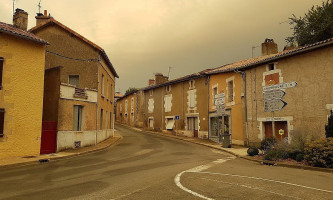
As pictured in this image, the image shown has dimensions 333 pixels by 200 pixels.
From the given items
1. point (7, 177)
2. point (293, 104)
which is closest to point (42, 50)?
point (7, 177)

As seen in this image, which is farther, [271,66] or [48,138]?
[271,66]

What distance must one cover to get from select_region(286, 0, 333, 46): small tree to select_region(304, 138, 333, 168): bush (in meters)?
17.2

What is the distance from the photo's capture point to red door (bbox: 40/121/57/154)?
13720 mm

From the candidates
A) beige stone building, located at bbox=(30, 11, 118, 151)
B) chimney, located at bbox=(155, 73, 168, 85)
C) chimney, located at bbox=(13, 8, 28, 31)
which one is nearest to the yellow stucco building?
beige stone building, located at bbox=(30, 11, 118, 151)

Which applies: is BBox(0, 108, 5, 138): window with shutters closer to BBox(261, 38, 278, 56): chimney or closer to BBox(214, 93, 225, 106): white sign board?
BBox(214, 93, 225, 106): white sign board

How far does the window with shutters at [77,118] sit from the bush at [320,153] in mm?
12673

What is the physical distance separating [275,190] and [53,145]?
11.9 metres

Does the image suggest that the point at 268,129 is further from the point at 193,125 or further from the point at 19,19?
the point at 19,19

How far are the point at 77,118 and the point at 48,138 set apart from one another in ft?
8.06

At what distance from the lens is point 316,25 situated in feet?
78.2

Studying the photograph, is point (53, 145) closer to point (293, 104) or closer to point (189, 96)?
point (293, 104)

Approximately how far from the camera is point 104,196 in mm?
5785

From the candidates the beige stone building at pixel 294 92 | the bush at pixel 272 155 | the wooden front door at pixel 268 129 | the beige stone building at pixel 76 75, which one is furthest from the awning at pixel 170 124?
the bush at pixel 272 155

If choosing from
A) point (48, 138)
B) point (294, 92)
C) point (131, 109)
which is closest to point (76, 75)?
point (48, 138)
